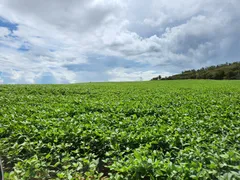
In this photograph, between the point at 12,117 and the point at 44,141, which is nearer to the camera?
the point at 44,141

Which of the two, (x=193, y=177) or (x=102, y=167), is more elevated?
(x=193, y=177)

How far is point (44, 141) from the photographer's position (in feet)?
14.7

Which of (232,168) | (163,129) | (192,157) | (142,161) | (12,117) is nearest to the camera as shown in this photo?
(232,168)

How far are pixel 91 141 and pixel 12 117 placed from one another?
3.25 meters

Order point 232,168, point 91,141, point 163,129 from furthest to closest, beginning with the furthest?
point 163,129, point 91,141, point 232,168

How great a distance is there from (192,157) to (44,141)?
3.15 m

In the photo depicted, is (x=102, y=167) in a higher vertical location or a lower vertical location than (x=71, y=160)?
lower

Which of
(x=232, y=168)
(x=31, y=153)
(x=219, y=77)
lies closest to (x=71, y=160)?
(x=31, y=153)

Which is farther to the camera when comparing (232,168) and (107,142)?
(107,142)

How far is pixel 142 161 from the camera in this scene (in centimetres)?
299

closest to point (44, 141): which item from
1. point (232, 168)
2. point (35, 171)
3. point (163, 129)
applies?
point (35, 171)

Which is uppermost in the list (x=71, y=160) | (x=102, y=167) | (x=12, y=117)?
(x=12, y=117)

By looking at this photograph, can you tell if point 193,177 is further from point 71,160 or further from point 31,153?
point 31,153

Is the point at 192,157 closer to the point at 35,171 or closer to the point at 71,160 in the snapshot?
the point at 71,160
